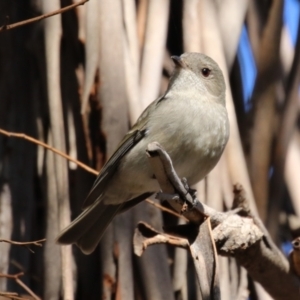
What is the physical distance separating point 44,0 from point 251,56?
128 cm

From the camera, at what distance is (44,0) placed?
343cm

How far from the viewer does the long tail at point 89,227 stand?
330 centimetres

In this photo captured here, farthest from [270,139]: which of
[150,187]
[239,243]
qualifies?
[239,243]

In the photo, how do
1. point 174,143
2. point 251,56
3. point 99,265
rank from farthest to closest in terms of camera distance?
point 251,56 < point 174,143 < point 99,265

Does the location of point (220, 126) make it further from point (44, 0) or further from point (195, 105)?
point (44, 0)

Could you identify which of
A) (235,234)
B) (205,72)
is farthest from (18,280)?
(205,72)

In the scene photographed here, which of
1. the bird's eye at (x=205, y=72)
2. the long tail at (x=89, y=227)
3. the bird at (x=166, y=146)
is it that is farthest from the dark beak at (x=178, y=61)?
the long tail at (x=89, y=227)

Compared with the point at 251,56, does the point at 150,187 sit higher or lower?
lower

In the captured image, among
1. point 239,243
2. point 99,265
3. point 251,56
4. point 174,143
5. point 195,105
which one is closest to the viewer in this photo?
point 239,243

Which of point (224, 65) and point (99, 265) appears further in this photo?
point (224, 65)

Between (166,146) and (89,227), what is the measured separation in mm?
523

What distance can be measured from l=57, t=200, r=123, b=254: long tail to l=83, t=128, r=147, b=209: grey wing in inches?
4.8

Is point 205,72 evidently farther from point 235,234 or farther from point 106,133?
point 235,234

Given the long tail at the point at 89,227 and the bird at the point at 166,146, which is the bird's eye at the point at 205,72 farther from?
the long tail at the point at 89,227
